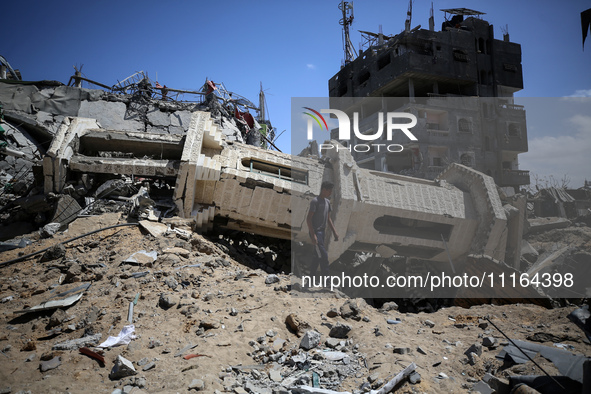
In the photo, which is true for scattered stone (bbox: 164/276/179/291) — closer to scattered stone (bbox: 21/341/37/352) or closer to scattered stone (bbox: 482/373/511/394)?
scattered stone (bbox: 21/341/37/352)

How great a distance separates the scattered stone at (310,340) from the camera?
397 centimetres

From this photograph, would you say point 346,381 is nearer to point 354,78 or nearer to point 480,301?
point 480,301

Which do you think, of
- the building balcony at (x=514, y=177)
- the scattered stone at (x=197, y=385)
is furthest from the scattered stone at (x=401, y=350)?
the building balcony at (x=514, y=177)

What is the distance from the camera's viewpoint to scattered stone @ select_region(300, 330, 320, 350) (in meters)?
3.97

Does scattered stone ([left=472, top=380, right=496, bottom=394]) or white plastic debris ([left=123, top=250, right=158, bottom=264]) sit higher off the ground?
white plastic debris ([left=123, top=250, right=158, bottom=264])

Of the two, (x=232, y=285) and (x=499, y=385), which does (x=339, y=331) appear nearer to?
(x=499, y=385)

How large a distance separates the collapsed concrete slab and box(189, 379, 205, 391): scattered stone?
5227mm

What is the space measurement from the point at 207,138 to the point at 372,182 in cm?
427

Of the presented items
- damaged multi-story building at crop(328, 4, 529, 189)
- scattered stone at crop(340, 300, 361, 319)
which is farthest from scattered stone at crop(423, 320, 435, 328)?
damaged multi-story building at crop(328, 4, 529, 189)

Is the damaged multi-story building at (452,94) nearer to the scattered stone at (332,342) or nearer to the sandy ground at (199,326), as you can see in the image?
the sandy ground at (199,326)

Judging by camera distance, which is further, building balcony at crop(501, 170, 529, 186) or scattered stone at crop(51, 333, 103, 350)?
building balcony at crop(501, 170, 529, 186)

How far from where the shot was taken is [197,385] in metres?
3.05

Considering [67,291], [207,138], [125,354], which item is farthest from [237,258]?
[125,354]

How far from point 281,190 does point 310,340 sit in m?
4.75
